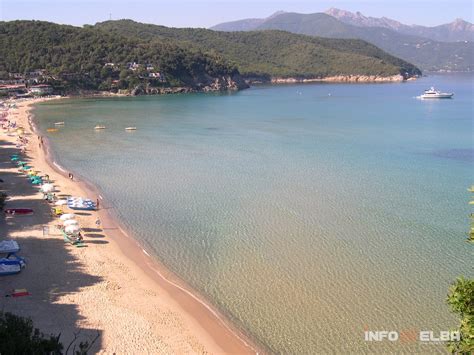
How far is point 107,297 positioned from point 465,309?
44.2ft

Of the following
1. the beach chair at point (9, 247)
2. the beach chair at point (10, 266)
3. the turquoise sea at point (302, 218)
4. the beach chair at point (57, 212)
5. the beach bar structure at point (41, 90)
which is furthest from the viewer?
the beach bar structure at point (41, 90)

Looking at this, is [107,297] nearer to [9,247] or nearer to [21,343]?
[9,247]

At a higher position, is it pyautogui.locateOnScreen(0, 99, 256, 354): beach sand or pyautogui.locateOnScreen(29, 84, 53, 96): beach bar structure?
pyautogui.locateOnScreen(29, 84, 53, 96): beach bar structure

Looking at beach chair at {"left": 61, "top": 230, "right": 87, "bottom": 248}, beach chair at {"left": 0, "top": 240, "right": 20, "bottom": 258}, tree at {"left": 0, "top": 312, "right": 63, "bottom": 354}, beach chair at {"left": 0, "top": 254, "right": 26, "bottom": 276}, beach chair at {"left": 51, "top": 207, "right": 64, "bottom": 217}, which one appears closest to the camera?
tree at {"left": 0, "top": 312, "right": 63, "bottom": 354}

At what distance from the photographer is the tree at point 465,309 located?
28.6ft

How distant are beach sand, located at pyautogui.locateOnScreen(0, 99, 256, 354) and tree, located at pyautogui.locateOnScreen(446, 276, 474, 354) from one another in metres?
7.85

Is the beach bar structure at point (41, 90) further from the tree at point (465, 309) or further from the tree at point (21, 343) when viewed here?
the tree at point (465, 309)

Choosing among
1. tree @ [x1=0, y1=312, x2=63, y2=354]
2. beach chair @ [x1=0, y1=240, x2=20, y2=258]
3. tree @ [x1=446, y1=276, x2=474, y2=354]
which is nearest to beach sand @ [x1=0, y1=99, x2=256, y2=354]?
beach chair @ [x1=0, y1=240, x2=20, y2=258]

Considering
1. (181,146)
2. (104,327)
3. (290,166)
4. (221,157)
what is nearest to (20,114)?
(181,146)

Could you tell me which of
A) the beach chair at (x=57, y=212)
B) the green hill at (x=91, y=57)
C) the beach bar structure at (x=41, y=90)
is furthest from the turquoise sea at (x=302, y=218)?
the green hill at (x=91, y=57)

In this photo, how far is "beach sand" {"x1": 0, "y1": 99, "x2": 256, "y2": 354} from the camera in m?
15.8

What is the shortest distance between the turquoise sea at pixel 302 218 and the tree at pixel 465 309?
7127 mm

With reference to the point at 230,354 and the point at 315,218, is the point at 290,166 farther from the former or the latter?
the point at 230,354

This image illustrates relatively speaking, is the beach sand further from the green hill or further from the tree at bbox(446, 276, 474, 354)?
the green hill
